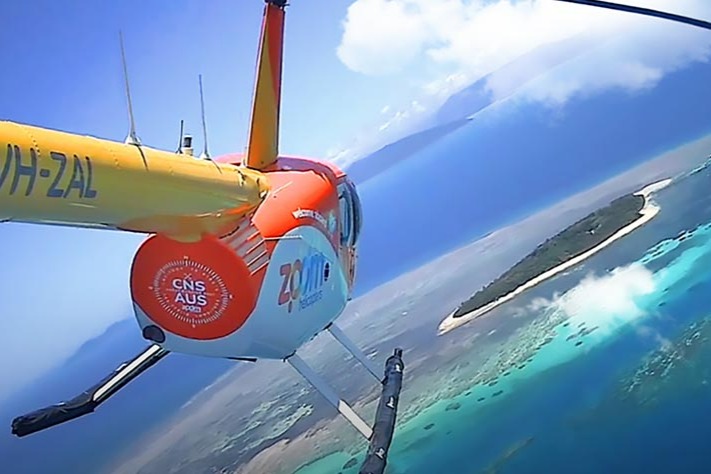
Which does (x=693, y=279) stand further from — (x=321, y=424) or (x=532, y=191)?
(x=532, y=191)

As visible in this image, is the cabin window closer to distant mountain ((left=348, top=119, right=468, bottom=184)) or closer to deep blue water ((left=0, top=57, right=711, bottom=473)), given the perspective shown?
deep blue water ((left=0, top=57, right=711, bottom=473))

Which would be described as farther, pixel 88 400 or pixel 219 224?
pixel 88 400

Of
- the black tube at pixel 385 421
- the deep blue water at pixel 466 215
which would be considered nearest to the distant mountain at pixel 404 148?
the deep blue water at pixel 466 215

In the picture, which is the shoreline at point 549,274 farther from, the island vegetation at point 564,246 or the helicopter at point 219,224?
the helicopter at point 219,224

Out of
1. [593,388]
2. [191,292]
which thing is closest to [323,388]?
[191,292]

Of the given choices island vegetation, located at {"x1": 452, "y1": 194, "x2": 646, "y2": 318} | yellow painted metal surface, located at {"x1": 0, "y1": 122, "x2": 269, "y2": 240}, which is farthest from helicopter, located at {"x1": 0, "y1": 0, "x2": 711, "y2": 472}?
island vegetation, located at {"x1": 452, "y1": 194, "x2": 646, "y2": 318}

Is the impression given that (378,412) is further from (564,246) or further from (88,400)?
(564,246)

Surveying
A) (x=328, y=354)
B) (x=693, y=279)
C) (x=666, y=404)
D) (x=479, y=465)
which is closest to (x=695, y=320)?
(x=693, y=279)
